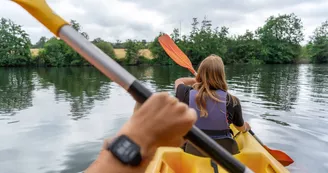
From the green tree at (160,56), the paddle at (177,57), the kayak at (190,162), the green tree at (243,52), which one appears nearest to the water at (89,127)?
the paddle at (177,57)

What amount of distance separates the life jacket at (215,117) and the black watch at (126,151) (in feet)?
8.15

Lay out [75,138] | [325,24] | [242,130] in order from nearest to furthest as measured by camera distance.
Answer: [242,130] → [75,138] → [325,24]

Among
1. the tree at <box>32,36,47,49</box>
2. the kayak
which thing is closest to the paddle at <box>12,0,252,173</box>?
the kayak

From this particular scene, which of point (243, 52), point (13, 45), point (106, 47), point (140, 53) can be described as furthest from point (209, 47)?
point (13, 45)

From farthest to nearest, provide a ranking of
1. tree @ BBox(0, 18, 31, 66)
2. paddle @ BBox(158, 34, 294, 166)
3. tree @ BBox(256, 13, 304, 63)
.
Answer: tree @ BBox(256, 13, 304, 63) < tree @ BBox(0, 18, 31, 66) < paddle @ BBox(158, 34, 294, 166)

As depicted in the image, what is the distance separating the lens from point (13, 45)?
46656 mm

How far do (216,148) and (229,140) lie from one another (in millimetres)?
2548

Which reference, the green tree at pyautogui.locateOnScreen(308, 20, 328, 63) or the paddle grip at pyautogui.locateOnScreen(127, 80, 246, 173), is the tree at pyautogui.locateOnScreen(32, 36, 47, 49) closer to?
the green tree at pyautogui.locateOnScreen(308, 20, 328, 63)

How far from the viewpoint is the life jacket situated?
3145 millimetres

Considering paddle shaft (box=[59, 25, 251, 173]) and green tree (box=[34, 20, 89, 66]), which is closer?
paddle shaft (box=[59, 25, 251, 173])

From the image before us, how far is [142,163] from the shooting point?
735mm

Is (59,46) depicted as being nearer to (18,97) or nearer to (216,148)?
(18,97)

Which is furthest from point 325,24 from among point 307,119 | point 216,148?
point 216,148

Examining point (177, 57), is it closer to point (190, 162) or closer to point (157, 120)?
point (190, 162)
